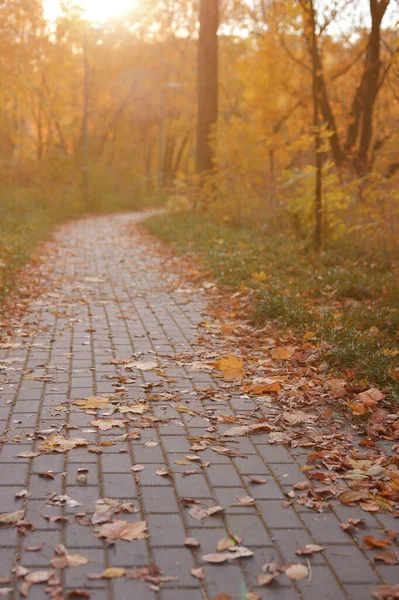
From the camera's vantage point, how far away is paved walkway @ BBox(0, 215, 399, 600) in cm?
309

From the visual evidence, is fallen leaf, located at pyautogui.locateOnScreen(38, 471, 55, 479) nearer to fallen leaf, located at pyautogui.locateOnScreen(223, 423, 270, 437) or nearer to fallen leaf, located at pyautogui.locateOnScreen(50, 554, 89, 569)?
fallen leaf, located at pyautogui.locateOnScreen(50, 554, 89, 569)

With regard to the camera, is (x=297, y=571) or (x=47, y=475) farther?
(x=47, y=475)

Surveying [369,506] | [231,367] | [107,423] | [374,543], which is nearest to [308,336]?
[231,367]

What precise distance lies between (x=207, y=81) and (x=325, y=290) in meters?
13.4

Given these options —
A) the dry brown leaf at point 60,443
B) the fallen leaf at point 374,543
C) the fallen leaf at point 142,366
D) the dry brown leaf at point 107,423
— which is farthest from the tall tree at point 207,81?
the fallen leaf at point 374,543

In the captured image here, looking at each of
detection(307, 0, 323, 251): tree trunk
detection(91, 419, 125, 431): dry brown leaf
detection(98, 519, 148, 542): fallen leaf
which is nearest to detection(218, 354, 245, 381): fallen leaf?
detection(91, 419, 125, 431): dry brown leaf

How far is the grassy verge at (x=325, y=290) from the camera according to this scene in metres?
6.20

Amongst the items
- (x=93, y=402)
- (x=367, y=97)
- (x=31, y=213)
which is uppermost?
(x=367, y=97)

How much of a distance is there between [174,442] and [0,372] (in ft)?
7.11

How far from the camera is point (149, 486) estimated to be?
13.0 feet

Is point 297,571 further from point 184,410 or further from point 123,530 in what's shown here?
point 184,410

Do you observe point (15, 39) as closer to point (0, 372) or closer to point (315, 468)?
point (0, 372)

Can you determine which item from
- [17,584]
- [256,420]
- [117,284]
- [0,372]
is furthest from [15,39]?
[17,584]

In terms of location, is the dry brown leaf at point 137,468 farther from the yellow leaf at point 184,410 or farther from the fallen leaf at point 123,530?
the yellow leaf at point 184,410
